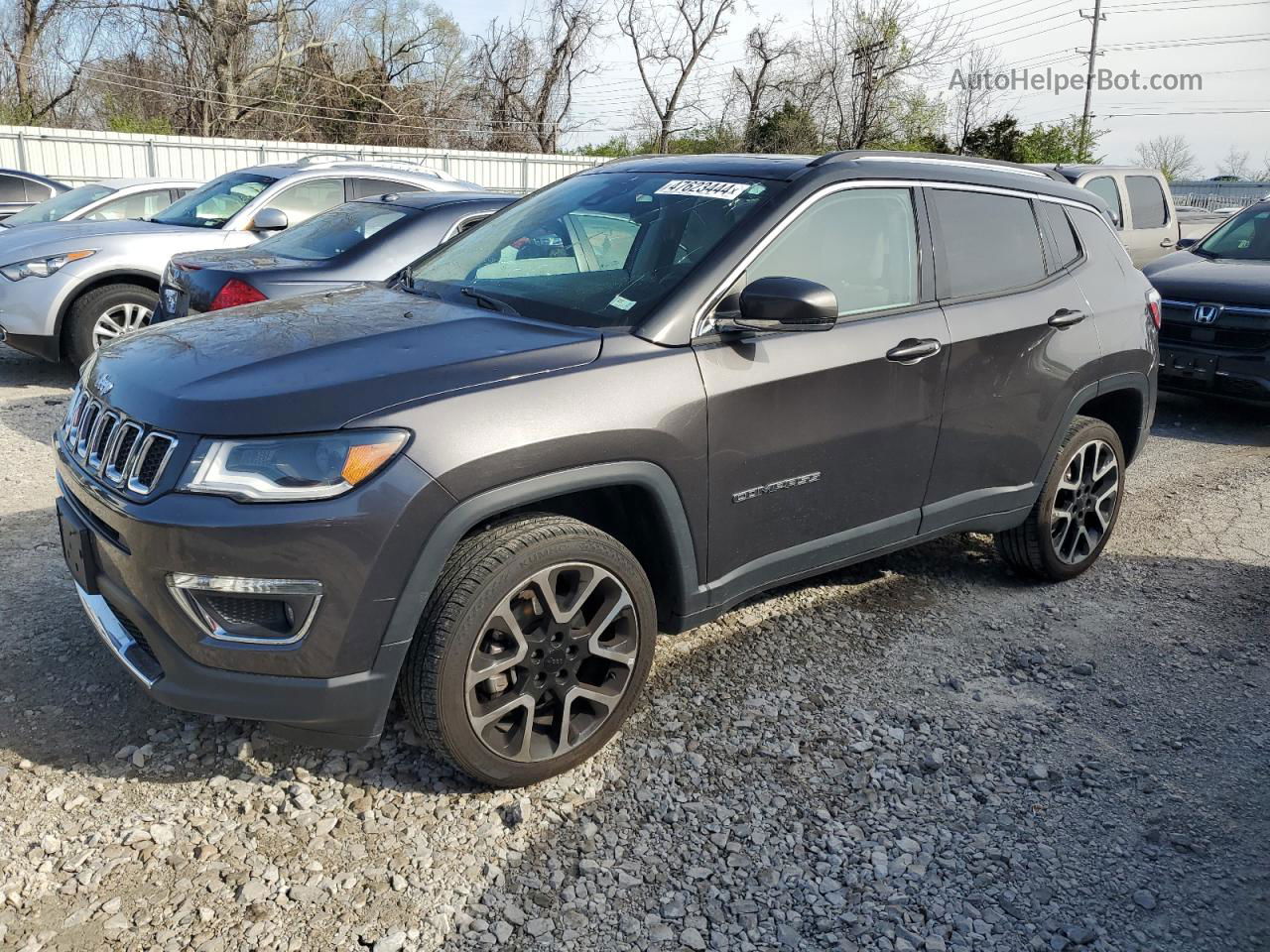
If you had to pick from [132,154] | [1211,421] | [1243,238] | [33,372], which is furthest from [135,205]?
[132,154]

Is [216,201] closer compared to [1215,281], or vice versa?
[1215,281]

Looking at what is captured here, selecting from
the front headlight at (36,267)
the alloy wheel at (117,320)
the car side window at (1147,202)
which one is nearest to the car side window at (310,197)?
the alloy wheel at (117,320)

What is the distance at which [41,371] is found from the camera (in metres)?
8.38

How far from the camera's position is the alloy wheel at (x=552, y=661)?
9.41 feet

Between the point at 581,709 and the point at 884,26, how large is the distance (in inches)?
1018

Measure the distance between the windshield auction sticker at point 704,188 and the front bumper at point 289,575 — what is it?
160 cm

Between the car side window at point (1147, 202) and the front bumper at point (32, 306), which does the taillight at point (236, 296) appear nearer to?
the front bumper at point (32, 306)

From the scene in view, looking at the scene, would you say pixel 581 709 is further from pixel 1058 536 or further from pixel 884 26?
pixel 884 26

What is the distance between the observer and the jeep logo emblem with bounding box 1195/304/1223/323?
762 centimetres

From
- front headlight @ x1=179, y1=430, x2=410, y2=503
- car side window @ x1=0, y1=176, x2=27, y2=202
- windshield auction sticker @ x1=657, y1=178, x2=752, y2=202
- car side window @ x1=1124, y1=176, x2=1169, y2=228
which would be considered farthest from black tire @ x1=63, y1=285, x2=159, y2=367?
car side window @ x1=1124, y1=176, x2=1169, y2=228

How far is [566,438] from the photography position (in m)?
2.81

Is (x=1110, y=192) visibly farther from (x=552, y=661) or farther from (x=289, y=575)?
(x=289, y=575)

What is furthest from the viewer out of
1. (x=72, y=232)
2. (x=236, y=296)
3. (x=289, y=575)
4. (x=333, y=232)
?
(x=72, y=232)

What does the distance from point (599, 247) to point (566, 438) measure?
1.13 meters
